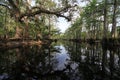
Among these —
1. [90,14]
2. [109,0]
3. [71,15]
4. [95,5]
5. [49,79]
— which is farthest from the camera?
[90,14]

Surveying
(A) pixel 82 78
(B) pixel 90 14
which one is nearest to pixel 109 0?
(B) pixel 90 14

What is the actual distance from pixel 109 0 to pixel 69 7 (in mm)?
17261

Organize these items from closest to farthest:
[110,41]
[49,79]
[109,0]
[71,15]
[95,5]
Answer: [49,79] < [71,15] < [110,41] < [109,0] < [95,5]

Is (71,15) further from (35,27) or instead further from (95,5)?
(95,5)

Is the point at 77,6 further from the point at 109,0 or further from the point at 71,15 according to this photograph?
the point at 109,0

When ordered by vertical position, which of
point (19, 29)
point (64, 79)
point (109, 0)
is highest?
point (109, 0)

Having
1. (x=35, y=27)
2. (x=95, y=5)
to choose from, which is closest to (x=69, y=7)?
(x=35, y=27)

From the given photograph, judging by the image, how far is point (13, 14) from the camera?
26891 mm

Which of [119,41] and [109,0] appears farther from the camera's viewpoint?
[109,0]

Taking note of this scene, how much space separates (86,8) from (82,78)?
48.7 m

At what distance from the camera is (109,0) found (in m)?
41.5

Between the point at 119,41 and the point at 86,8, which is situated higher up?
the point at 86,8

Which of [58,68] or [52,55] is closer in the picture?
[58,68]

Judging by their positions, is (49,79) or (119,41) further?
(119,41)
